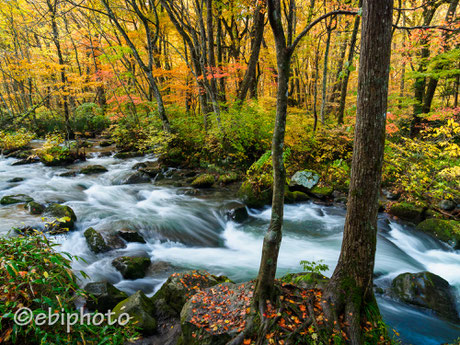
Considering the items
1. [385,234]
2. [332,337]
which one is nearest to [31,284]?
[332,337]

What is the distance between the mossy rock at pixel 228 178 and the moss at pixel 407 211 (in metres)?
6.07

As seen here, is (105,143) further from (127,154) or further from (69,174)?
(69,174)

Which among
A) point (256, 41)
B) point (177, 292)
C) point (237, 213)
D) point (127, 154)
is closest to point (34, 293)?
point (177, 292)

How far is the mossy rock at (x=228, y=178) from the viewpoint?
35.8ft

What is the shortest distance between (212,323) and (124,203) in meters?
7.36

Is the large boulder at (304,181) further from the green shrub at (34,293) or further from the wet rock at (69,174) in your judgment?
the wet rock at (69,174)

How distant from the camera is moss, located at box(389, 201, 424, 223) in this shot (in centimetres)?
792

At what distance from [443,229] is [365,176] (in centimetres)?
629

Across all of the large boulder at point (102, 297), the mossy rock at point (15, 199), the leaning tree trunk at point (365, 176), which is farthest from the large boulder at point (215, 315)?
the mossy rock at point (15, 199)

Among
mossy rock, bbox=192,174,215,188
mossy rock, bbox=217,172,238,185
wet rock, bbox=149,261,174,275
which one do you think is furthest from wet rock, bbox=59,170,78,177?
wet rock, bbox=149,261,174,275

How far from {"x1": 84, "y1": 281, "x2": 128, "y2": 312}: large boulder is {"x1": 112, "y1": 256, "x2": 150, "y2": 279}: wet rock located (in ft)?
3.81

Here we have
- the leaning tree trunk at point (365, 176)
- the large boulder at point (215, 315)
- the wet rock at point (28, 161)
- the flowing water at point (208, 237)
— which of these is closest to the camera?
the leaning tree trunk at point (365, 176)

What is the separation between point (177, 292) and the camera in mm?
4270

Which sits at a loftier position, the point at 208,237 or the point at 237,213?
the point at 237,213
